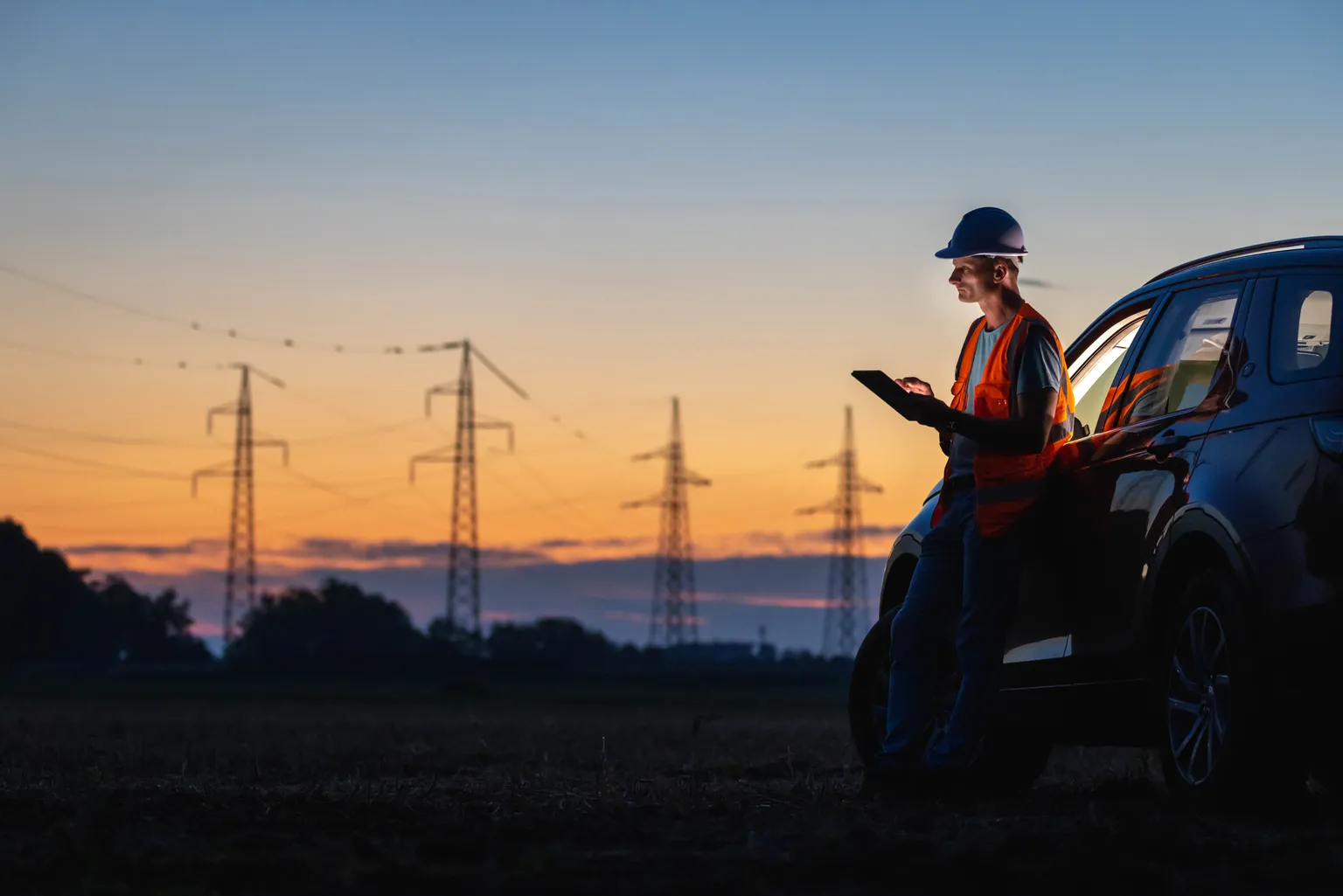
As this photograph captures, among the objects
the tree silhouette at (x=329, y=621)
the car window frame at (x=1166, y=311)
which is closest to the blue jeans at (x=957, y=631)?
the car window frame at (x=1166, y=311)

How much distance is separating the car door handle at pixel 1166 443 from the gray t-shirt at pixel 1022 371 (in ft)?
2.18

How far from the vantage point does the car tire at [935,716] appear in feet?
28.5

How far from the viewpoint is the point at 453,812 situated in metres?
7.09

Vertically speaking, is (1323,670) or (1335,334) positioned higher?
(1335,334)

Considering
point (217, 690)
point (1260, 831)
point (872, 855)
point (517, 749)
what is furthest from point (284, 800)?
point (217, 690)

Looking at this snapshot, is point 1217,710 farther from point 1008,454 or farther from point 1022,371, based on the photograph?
point 1022,371

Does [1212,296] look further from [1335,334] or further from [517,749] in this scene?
[517,749]

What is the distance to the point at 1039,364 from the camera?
780 cm

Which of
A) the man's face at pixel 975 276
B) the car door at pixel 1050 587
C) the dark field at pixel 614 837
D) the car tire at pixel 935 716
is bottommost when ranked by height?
the dark field at pixel 614 837

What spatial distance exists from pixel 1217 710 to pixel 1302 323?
4.44 feet

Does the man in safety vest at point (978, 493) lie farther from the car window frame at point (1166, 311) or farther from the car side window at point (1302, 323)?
the car side window at point (1302, 323)

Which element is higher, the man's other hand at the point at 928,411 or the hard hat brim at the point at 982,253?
the hard hat brim at the point at 982,253

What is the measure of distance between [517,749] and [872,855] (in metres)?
9.07

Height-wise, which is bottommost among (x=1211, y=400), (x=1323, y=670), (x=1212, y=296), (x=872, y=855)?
(x=872, y=855)
